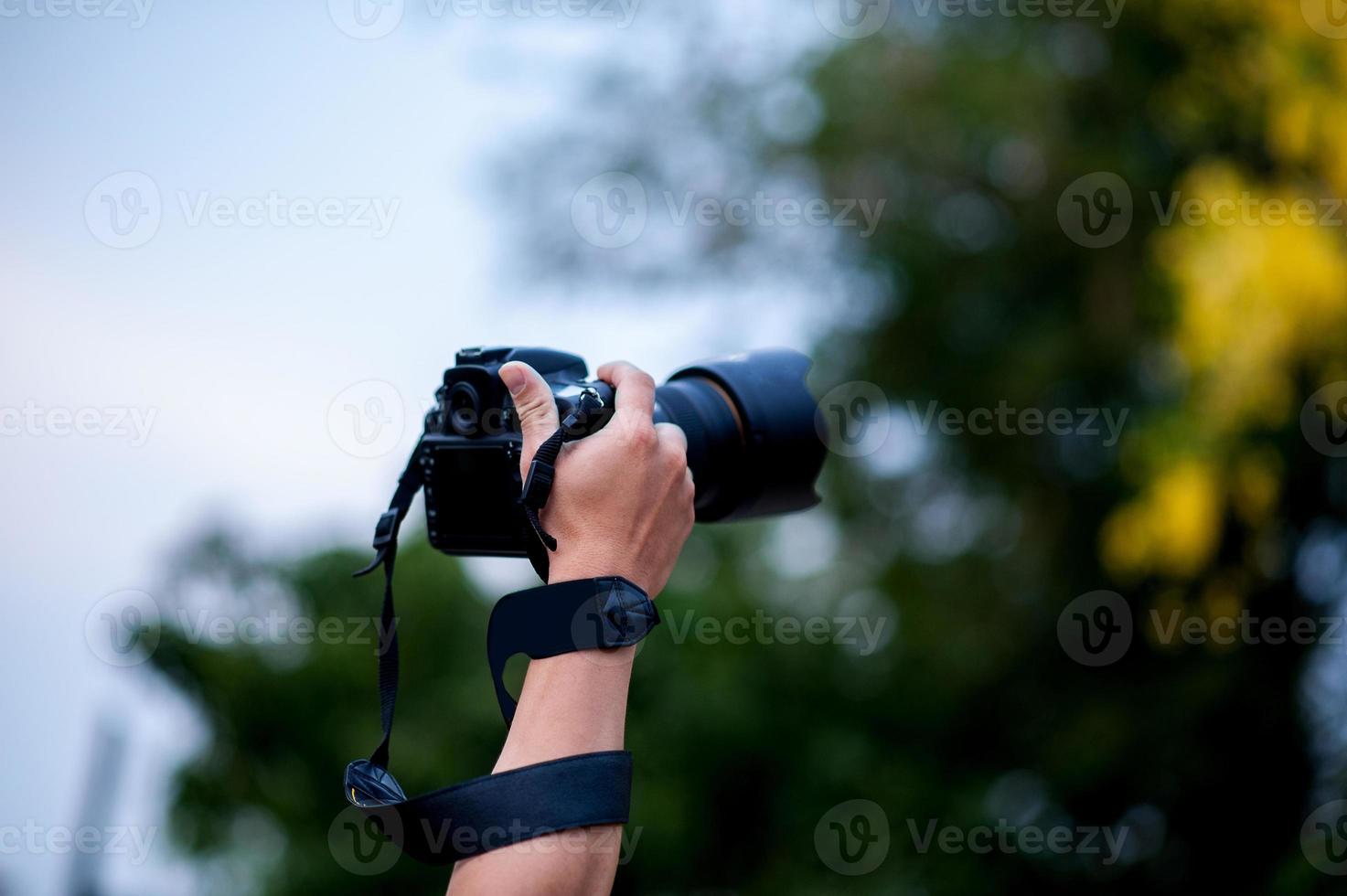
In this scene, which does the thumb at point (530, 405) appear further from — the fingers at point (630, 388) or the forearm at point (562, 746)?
the forearm at point (562, 746)

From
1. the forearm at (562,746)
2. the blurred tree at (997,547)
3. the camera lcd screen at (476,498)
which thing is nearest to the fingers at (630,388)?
the camera lcd screen at (476,498)

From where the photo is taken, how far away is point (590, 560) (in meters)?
1.06

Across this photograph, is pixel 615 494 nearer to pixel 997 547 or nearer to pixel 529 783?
pixel 529 783

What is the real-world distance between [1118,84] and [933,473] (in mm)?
2014

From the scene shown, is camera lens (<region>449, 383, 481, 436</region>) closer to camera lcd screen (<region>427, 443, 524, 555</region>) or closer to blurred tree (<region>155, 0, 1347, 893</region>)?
camera lcd screen (<region>427, 443, 524, 555</region>)

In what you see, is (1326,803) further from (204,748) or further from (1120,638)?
(204,748)

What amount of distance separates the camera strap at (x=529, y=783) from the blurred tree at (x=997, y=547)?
275cm

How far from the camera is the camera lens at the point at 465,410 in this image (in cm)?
129

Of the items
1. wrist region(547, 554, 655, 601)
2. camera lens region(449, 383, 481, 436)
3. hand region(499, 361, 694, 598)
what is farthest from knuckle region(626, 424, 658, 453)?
camera lens region(449, 383, 481, 436)

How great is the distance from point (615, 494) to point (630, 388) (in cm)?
15

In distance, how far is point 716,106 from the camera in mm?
5551

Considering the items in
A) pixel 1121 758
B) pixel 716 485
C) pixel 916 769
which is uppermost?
pixel 716 485

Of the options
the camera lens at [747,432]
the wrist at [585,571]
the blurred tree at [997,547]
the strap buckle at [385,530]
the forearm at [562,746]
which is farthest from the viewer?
the blurred tree at [997,547]

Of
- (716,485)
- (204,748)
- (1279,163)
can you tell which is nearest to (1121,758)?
(1279,163)
